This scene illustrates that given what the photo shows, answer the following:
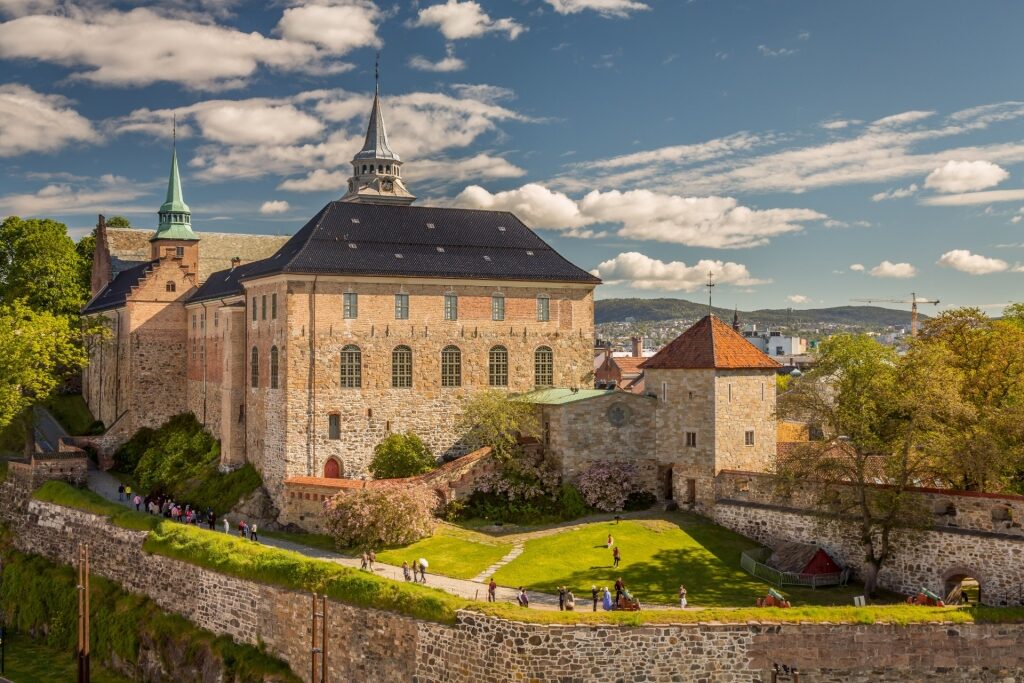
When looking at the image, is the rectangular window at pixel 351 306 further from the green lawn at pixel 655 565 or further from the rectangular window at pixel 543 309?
the green lawn at pixel 655 565

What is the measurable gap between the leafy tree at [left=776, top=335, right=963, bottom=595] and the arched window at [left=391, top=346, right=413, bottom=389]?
19.7m

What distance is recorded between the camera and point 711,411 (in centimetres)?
4506

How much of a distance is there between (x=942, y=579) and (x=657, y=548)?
34.9ft

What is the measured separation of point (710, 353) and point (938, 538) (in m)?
13.2

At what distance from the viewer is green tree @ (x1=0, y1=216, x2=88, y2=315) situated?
69.8 meters

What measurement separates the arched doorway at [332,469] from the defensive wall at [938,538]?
20.1 metres

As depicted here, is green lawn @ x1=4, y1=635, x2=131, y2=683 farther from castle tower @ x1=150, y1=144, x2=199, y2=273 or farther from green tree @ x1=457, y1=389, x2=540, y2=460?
castle tower @ x1=150, y1=144, x2=199, y2=273

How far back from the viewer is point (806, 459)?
38.3m

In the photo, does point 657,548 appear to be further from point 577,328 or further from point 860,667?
point 577,328

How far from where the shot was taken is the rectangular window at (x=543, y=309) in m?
54.8

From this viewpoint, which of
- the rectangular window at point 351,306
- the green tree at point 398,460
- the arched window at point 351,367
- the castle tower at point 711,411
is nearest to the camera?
Result: the castle tower at point 711,411

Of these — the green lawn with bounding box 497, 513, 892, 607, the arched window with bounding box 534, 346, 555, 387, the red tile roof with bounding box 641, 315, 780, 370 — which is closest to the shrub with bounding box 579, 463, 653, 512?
the green lawn with bounding box 497, 513, 892, 607

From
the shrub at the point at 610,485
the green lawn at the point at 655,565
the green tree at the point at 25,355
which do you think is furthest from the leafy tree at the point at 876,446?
the green tree at the point at 25,355

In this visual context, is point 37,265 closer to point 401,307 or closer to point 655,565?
point 401,307
